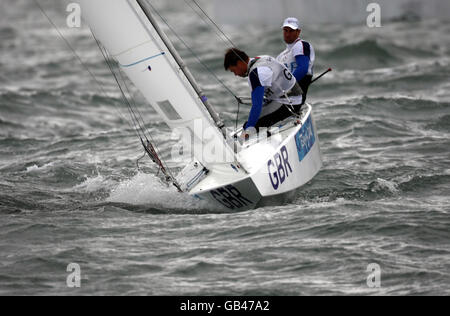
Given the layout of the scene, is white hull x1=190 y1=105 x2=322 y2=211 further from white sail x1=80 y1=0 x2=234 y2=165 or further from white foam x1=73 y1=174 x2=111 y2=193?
white foam x1=73 y1=174 x2=111 y2=193

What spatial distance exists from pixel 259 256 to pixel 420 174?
2578mm

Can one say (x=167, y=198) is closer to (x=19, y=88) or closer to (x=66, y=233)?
(x=66, y=233)

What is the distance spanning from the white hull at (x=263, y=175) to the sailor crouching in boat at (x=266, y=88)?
19cm

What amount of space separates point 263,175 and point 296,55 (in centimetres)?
159

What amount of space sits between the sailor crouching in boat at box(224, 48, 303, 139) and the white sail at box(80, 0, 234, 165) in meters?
0.44

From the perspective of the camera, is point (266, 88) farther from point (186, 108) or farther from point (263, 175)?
Answer: point (263, 175)

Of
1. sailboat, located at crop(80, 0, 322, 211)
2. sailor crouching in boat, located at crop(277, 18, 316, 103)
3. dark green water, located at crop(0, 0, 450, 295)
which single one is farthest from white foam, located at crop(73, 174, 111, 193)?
sailor crouching in boat, located at crop(277, 18, 316, 103)

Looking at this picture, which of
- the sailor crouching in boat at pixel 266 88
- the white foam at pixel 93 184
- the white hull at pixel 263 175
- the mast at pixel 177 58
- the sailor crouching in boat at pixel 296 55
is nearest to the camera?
the white hull at pixel 263 175

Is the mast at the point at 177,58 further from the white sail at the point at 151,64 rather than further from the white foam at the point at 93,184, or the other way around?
the white foam at the point at 93,184

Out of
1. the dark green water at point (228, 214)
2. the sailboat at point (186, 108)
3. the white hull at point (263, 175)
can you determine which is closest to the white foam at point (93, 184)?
the dark green water at point (228, 214)

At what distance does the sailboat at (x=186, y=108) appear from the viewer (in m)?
6.19

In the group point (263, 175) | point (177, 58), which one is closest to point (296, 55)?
point (177, 58)

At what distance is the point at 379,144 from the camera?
29.7 feet
